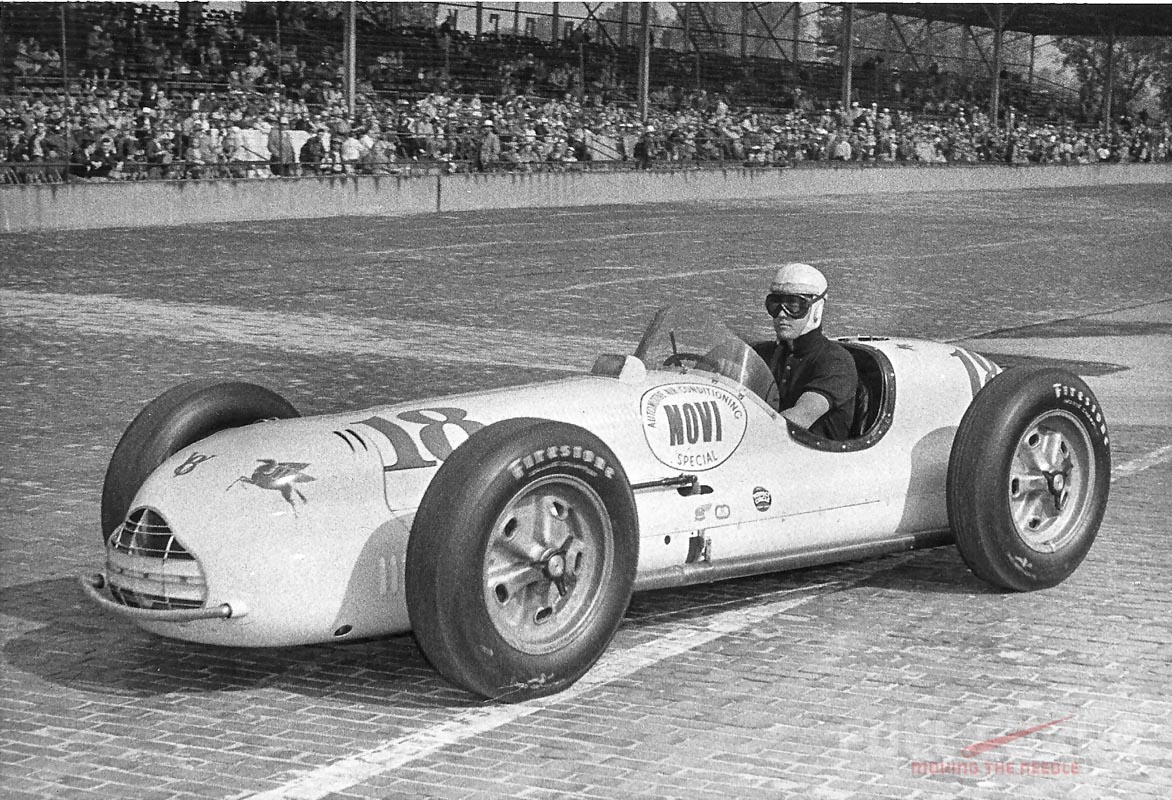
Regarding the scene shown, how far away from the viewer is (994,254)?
24219mm

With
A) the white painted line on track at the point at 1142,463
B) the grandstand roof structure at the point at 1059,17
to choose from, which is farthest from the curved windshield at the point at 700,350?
the grandstand roof structure at the point at 1059,17

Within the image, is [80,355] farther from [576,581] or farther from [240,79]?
[240,79]

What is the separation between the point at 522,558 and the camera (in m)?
5.21

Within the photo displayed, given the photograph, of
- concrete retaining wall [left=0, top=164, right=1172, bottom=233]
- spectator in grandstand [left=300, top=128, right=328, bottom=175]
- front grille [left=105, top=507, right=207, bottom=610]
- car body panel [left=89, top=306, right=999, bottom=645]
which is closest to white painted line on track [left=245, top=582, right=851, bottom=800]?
car body panel [left=89, top=306, right=999, bottom=645]

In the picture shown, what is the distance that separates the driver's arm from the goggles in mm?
333

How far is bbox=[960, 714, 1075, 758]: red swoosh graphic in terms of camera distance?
4.71m

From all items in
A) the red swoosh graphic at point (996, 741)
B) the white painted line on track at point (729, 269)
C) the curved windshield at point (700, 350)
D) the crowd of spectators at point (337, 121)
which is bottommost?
the red swoosh graphic at point (996, 741)

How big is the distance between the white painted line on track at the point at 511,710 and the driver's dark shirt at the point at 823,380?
0.61m

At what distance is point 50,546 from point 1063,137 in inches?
2155

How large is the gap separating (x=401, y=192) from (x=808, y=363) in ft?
79.5

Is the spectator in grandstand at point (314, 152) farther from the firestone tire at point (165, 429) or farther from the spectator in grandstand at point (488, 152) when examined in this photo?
the firestone tire at point (165, 429)

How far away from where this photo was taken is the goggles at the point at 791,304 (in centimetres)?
663

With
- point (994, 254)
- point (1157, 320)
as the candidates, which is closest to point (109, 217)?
point (994, 254)

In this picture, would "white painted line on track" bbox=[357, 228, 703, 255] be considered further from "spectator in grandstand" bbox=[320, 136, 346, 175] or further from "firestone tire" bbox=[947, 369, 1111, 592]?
"firestone tire" bbox=[947, 369, 1111, 592]
